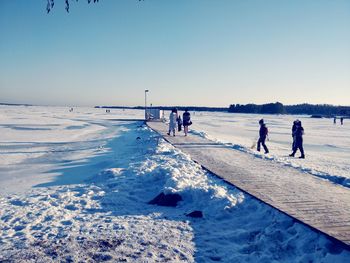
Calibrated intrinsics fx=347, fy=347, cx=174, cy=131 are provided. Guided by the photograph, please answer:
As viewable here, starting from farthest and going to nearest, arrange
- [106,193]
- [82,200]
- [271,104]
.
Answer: [271,104], [106,193], [82,200]

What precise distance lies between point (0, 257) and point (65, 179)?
231 inches

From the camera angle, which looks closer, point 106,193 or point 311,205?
point 311,205

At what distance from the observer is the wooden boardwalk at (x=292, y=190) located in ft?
18.9

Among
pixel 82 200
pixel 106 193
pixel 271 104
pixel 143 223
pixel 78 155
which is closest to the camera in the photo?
pixel 143 223

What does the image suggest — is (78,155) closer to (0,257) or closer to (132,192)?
(132,192)

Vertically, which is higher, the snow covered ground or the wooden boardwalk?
the wooden boardwalk

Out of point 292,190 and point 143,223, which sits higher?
point 292,190

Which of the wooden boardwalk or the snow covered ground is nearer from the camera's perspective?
the snow covered ground

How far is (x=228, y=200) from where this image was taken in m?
7.30

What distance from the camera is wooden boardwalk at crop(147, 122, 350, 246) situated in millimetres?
5766

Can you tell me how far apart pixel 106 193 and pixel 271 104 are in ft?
482

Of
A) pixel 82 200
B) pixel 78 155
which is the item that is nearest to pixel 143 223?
pixel 82 200

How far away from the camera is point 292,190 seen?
8.01 metres

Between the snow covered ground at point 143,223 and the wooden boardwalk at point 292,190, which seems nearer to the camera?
the snow covered ground at point 143,223
